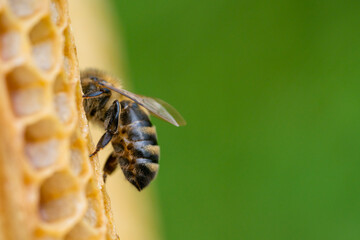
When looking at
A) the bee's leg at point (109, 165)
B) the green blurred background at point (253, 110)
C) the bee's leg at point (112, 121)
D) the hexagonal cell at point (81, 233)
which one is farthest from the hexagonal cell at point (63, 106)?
the green blurred background at point (253, 110)

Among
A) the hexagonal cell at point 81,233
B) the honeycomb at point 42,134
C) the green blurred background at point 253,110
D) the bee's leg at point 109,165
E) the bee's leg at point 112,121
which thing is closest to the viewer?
the honeycomb at point 42,134

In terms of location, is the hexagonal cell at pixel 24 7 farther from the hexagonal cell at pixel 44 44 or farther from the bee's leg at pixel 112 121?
the bee's leg at pixel 112 121

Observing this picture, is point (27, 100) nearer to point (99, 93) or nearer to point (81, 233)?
point (81, 233)

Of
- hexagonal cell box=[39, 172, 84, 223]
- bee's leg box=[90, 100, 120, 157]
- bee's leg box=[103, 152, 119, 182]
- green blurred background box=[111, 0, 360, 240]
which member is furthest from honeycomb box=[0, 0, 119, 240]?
green blurred background box=[111, 0, 360, 240]

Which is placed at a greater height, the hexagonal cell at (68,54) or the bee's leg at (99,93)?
the hexagonal cell at (68,54)

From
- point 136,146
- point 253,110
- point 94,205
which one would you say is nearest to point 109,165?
point 136,146

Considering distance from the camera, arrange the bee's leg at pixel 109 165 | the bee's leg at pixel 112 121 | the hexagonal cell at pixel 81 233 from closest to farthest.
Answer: the hexagonal cell at pixel 81 233, the bee's leg at pixel 112 121, the bee's leg at pixel 109 165

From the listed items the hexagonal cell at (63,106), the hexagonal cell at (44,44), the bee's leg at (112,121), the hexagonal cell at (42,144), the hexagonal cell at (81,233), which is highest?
the hexagonal cell at (44,44)
